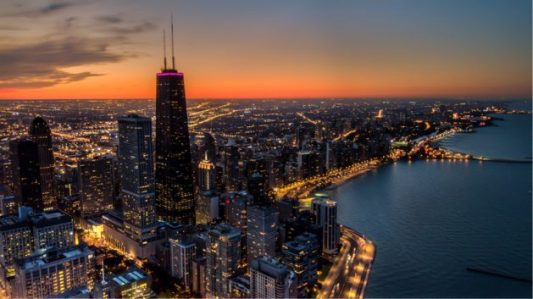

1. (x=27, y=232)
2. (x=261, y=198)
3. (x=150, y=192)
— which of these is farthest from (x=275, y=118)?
(x=27, y=232)

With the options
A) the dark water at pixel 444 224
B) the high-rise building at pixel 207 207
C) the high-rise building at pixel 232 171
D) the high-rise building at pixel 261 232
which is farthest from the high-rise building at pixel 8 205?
the dark water at pixel 444 224

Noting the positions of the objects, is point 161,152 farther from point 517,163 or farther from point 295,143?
point 517,163

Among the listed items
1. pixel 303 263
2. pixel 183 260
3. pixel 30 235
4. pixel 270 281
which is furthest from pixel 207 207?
pixel 270 281

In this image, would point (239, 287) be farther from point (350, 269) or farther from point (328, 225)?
point (328, 225)

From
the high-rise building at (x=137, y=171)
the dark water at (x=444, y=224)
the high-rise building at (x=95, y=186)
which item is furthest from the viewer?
the high-rise building at (x=95, y=186)

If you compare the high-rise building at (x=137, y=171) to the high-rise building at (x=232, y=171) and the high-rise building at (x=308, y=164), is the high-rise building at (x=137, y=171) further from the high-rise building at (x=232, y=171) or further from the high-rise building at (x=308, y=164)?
the high-rise building at (x=308, y=164)

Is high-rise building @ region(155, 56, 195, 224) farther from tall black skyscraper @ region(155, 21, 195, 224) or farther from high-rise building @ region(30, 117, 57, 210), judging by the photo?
high-rise building @ region(30, 117, 57, 210)
